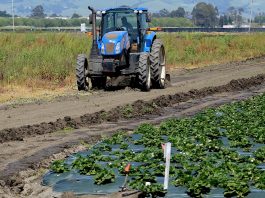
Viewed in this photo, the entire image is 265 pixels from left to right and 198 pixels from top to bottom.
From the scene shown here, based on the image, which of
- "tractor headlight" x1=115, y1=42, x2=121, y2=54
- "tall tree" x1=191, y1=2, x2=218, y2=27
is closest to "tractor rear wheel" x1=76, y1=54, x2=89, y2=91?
"tractor headlight" x1=115, y1=42, x2=121, y2=54

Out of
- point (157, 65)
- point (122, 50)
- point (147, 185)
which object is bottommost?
point (147, 185)

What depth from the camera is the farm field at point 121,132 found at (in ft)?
32.6

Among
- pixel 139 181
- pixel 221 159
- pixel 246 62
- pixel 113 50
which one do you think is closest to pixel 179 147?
pixel 221 159

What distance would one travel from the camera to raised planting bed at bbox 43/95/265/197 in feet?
30.6

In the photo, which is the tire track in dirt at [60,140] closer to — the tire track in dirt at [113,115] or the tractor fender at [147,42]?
the tire track in dirt at [113,115]

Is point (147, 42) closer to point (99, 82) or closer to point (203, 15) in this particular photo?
point (99, 82)

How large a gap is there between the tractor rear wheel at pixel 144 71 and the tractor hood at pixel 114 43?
0.75 meters

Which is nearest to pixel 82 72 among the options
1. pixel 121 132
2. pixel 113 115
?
pixel 113 115

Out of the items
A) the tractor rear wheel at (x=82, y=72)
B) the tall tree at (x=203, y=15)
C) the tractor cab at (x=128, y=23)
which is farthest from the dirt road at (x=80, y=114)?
the tall tree at (x=203, y=15)

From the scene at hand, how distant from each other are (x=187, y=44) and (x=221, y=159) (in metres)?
34.3

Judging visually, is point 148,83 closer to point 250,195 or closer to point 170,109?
point 170,109

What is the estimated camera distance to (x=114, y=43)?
21.5m

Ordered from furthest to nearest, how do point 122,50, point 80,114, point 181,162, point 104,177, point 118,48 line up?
point 122,50
point 118,48
point 80,114
point 181,162
point 104,177

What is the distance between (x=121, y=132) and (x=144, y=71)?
7404 mm
